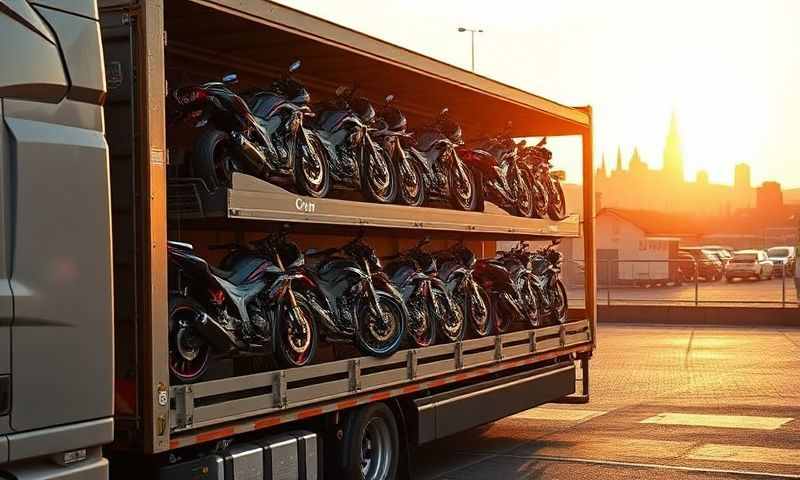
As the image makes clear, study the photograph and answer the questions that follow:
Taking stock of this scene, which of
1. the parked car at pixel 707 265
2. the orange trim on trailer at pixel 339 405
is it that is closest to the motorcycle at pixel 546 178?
the orange trim on trailer at pixel 339 405

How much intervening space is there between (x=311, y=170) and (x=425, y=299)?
7.32 ft

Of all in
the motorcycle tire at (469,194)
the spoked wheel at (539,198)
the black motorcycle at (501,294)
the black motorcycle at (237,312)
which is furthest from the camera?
the spoked wheel at (539,198)

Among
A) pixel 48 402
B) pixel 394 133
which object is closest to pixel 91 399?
pixel 48 402

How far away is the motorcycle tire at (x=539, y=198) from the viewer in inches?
535

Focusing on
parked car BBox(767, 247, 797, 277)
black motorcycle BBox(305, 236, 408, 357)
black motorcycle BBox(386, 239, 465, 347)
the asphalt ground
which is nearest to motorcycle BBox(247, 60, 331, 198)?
black motorcycle BBox(305, 236, 408, 357)

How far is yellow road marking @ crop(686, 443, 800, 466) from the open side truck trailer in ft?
9.03

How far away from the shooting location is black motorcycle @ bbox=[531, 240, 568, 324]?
539 inches

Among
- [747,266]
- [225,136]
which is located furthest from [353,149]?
[747,266]

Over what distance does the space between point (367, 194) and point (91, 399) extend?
428cm

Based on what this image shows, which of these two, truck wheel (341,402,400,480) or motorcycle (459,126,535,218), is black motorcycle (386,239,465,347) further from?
motorcycle (459,126,535,218)

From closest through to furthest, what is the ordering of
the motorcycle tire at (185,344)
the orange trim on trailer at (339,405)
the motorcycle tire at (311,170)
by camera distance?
the orange trim on trailer at (339,405) → the motorcycle tire at (185,344) → the motorcycle tire at (311,170)

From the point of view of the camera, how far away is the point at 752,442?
12492 mm

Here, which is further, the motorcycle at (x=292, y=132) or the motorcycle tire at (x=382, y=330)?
the motorcycle tire at (x=382, y=330)

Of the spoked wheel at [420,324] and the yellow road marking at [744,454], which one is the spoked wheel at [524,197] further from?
the yellow road marking at [744,454]
